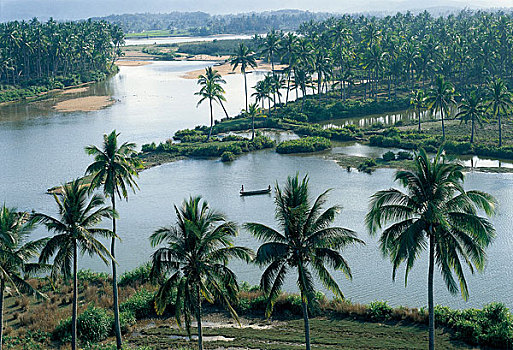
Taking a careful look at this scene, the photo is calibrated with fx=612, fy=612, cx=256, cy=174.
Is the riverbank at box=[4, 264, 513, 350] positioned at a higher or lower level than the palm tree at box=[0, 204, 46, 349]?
lower

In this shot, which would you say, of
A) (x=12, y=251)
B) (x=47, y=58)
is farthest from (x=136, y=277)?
(x=47, y=58)

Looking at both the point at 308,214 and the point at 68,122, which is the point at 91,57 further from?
the point at 308,214

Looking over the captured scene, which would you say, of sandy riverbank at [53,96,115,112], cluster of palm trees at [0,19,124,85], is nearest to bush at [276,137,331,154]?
sandy riverbank at [53,96,115,112]

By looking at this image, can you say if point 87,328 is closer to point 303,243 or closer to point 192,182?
point 303,243

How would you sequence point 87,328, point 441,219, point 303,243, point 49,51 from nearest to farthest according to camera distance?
point 441,219 → point 303,243 → point 87,328 → point 49,51

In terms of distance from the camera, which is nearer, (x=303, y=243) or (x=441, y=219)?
(x=441, y=219)

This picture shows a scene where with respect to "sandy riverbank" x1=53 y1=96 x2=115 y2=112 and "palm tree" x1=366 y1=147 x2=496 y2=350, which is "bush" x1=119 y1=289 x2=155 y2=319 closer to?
"palm tree" x1=366 y1=147 x2=496 y2=350

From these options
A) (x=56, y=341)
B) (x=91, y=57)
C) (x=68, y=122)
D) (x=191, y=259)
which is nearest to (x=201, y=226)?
(x=191, y=259)
